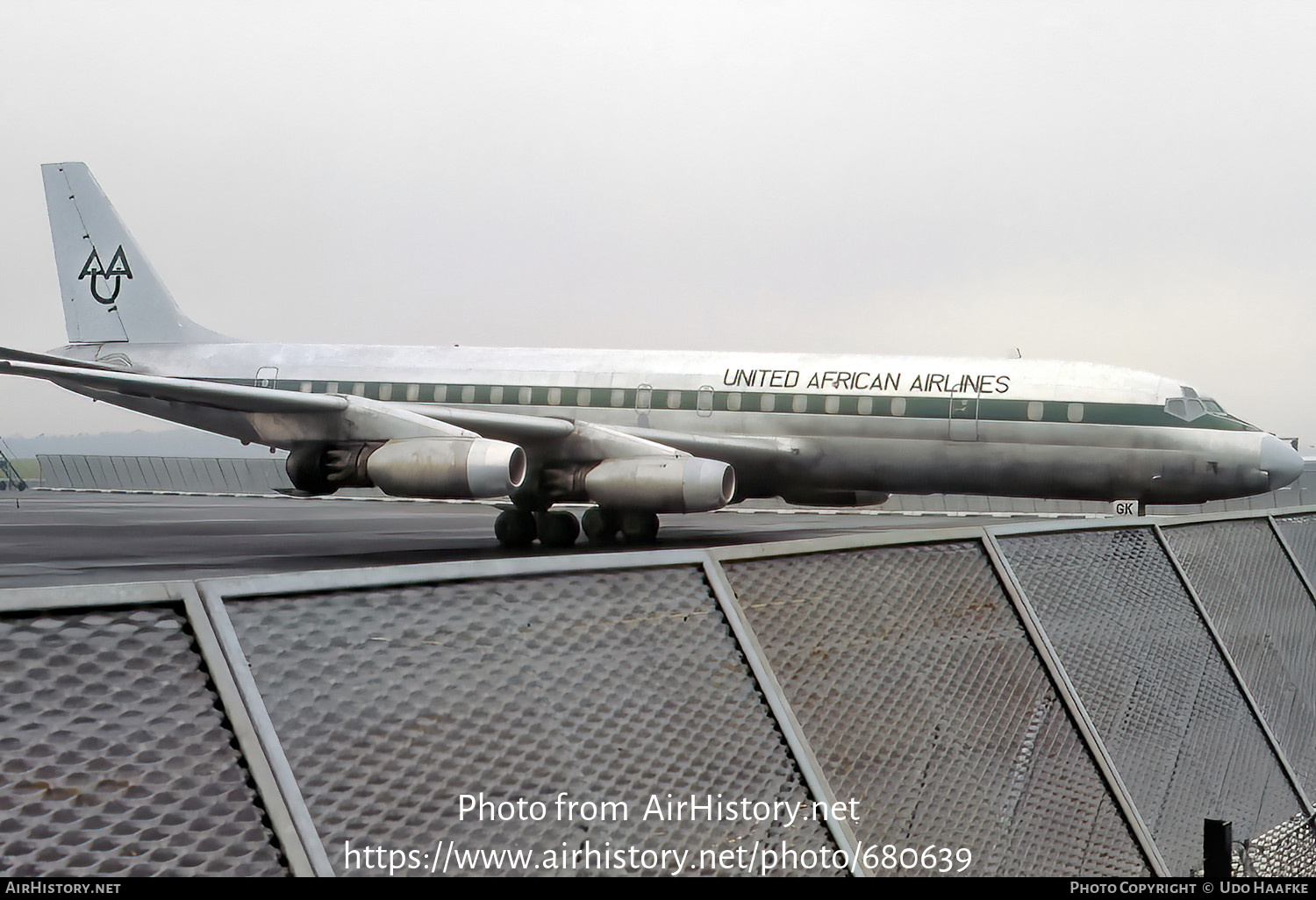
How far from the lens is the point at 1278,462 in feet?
60.2

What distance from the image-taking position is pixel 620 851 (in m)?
2.38

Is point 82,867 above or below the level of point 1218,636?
above

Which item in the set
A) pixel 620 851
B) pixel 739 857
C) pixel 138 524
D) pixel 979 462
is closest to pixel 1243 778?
pixel 739 857

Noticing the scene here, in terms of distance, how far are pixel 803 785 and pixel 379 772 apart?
103cm

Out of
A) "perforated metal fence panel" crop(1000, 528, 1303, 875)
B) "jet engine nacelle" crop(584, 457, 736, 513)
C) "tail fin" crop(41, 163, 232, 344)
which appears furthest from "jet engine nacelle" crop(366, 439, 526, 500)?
"tail fin" crop(41, 163, 232, 344)

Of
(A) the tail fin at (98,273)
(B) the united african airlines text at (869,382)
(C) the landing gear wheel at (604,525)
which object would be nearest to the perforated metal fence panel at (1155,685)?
(B) the united african airlines text at (869,382)

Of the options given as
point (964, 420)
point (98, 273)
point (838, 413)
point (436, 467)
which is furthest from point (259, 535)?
point (964, 420)

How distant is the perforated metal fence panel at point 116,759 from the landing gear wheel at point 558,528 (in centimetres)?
1827

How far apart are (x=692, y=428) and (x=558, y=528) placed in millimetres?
3071

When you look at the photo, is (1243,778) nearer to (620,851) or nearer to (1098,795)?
(1098,795)

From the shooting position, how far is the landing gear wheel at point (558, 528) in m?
20.3

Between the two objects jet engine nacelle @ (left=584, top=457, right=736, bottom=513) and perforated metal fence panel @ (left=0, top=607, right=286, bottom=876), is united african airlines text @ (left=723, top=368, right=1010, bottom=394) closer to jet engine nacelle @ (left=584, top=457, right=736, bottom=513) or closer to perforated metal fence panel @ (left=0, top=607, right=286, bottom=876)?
jet engine nacelle @ (left=584, top=457, right=736, bottom=513)

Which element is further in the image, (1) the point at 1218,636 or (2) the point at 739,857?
(1) the point at 1218,636

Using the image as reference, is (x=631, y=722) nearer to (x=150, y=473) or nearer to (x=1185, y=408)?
(x=1185, y=408)
